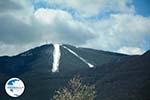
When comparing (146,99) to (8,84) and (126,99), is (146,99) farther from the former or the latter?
(8,84)

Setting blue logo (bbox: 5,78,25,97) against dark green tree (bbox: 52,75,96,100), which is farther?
dark green tree (bbox: 52,75,96,100)

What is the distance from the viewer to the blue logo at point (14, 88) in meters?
33.6

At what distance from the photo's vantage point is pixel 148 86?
200m

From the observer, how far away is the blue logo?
3359 cm

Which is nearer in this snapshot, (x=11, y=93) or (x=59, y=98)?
(x=11, y=93)

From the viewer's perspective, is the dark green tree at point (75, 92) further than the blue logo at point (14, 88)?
Yes

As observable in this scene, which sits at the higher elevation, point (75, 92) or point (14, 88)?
point (75, 92)

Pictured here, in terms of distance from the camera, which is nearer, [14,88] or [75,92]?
[14,88]

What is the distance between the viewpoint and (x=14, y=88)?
112 ft

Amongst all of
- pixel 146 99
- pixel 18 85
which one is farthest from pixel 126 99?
pixel 18 85

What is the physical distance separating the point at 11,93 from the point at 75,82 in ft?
124

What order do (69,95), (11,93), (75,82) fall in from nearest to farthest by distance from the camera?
(11,93), (69,95), (75,82)

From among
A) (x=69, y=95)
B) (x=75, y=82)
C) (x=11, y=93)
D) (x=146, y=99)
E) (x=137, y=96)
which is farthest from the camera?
(x=137, y=96)

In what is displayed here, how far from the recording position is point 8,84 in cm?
3384
